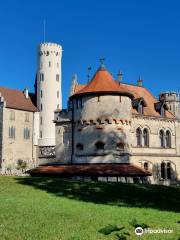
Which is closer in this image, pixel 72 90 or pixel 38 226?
pixel 38 226

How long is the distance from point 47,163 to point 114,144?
9.84 meters

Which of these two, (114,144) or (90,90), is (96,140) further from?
(90,90)

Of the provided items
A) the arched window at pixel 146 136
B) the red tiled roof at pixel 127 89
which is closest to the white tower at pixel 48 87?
the red tiled roof at pixel 127 89

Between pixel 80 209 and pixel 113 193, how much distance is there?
7.19 metres

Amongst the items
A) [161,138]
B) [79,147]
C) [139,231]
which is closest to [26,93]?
[161,138]

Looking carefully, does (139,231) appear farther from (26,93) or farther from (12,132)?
(26,93)

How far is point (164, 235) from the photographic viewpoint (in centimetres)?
1290

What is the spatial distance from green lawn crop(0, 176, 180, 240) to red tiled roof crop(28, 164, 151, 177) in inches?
329


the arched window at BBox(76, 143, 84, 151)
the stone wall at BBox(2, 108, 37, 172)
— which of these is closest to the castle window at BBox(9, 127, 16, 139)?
the stone wall at BBox(2, 108, 37, 172)

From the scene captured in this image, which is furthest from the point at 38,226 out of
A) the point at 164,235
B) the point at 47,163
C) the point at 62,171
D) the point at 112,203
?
the point at 47,163

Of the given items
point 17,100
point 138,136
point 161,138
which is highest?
point 17,100

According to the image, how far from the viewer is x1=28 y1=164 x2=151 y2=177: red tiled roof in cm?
3791

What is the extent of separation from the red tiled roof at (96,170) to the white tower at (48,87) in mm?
33936

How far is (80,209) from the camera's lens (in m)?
18.7
